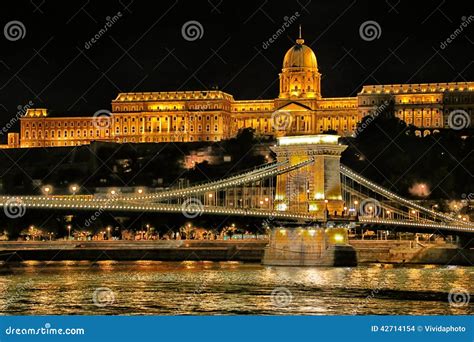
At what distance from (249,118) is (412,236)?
5120 centimetres

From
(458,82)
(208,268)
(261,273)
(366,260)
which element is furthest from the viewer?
(458,82)

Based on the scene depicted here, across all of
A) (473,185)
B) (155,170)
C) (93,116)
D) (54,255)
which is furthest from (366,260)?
(93,116)

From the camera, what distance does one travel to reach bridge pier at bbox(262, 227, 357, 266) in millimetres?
45219

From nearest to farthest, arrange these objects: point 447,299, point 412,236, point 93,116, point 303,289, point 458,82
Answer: point 447,299 → point 303,289 → point 412,236 → point 458,82 → point 93,116

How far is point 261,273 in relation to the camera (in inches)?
1672

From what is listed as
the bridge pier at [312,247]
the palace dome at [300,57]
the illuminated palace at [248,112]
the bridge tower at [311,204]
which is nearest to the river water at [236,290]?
the bridge pier at [312,247]

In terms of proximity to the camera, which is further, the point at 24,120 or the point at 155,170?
the point at 24,120

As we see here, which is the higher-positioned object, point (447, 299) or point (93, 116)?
point (93, 116)

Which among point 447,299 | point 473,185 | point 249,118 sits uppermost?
point 249,118

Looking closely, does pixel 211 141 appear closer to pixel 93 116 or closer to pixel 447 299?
pixel 93 116
